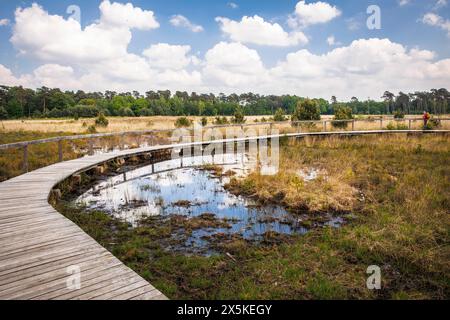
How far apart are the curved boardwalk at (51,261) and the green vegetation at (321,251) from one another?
724mm

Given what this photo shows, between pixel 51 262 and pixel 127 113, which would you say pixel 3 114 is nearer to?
pixel 127 113

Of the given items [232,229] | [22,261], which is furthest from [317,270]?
[22,261]

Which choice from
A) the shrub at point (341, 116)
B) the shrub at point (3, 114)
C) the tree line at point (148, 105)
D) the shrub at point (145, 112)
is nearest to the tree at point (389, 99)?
the tree line at point (148, 105)

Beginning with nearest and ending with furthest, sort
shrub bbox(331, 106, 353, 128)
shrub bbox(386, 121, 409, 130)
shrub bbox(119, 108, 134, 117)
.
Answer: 1. shrub bbox(386, 121, 409, 130)
2. shrub bbox(331, 106, 353, 128)
3. shrub bbox(119, 108, 134, 117)

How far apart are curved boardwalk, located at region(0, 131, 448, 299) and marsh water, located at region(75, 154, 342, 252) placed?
1684 mm

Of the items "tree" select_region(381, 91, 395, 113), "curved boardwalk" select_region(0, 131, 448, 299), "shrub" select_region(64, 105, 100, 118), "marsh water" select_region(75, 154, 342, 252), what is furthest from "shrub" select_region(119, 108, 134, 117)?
"tree" select_region(381, 91, 395, 113)

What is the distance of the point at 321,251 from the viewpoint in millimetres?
4824

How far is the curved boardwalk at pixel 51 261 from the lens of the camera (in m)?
2.91

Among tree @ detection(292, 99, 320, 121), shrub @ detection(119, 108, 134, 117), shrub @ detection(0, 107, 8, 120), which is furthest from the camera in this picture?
shrub @ detection(119, 108, 134, 117)

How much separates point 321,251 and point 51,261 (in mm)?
3774

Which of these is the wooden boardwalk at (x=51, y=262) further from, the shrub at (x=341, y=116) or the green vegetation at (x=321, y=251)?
the shrub at (x=341, y=116)

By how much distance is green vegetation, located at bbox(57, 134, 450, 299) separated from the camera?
3.81 m

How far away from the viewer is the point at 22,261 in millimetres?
3547

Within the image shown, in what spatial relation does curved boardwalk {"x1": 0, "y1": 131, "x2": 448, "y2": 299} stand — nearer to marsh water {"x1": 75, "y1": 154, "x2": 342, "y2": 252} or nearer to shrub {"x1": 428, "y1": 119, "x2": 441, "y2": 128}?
marsh water {"x1": 75, "y1": 154, "x2": 342, "y2": 252}
